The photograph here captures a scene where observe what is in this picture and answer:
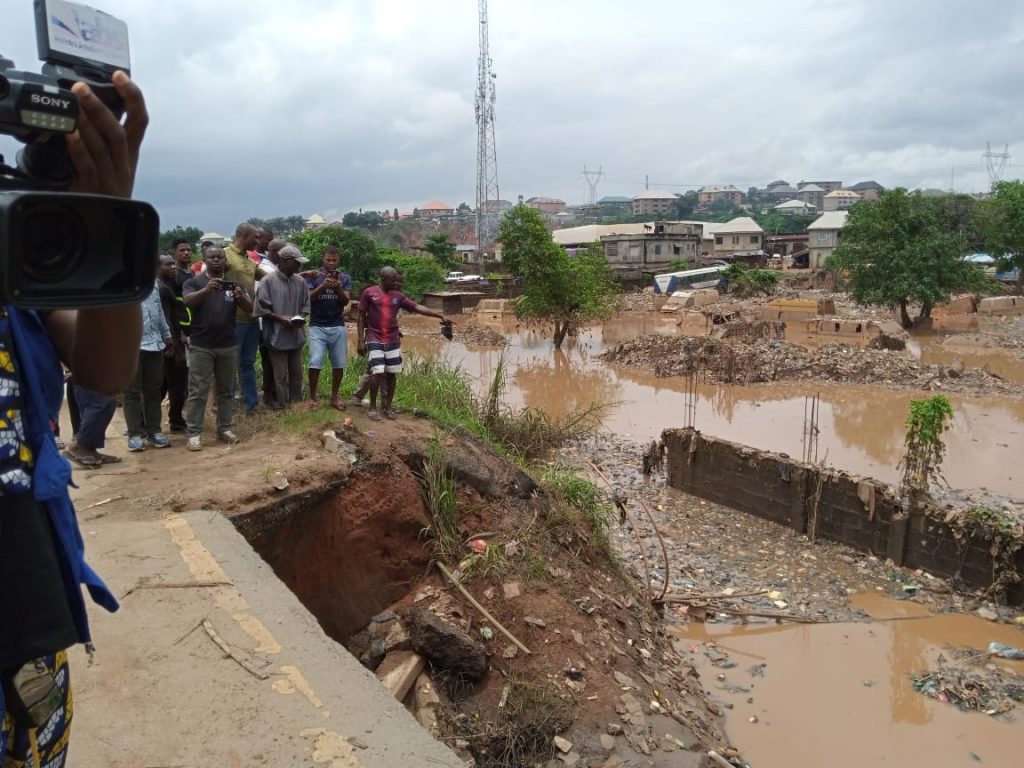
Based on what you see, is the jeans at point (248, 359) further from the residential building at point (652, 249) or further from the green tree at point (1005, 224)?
the residential building at point (652, 249)

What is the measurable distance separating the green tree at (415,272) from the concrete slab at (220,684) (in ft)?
98.3

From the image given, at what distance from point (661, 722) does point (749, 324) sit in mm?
21162

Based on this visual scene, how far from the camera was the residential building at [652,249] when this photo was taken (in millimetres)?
45719

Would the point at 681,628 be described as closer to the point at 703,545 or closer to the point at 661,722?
the point at 703,545

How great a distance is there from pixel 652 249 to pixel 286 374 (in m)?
41.5

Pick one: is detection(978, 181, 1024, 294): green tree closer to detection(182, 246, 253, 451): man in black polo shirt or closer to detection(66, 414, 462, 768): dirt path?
detection(182, 246, 253, 451): man in black polo shirt

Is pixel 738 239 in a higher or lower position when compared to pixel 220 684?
higher

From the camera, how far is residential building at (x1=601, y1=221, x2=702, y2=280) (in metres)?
45.7

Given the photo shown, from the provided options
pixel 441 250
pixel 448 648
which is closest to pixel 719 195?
pixel 441 250

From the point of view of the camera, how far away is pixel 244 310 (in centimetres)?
630

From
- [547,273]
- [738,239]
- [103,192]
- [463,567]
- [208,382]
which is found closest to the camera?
[103,192]

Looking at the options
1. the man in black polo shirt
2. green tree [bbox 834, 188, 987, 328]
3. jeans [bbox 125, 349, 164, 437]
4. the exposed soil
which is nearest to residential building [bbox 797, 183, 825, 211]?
green tree [bbox 834, 188, 987, 328]

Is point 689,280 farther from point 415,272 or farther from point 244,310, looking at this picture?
point 244,310

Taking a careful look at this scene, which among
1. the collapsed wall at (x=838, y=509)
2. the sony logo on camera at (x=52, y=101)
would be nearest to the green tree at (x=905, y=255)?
the collapsed wall at (x=838, y=509)
